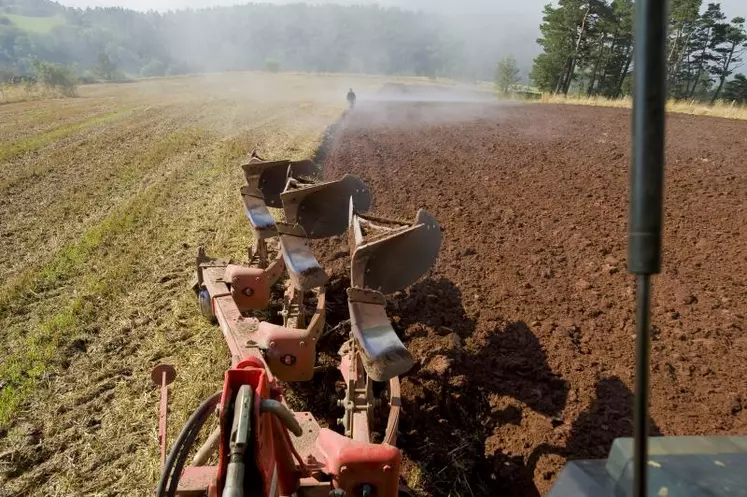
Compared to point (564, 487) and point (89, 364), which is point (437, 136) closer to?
point (89, 364)

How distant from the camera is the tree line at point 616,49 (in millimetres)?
37250

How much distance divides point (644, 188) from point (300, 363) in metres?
3.23

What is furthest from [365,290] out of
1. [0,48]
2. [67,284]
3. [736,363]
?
[0,48]

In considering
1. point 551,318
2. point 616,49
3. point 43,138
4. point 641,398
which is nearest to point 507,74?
point 616,49

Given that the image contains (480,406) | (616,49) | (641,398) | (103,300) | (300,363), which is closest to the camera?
(641,398)

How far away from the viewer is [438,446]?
12.3 ft

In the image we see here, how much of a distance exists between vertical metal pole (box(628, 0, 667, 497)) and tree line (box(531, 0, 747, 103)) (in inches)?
1578

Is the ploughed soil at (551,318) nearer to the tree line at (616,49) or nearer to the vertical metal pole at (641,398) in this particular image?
the vertical metal pole at (641,398)

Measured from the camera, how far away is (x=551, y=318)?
15.8ft

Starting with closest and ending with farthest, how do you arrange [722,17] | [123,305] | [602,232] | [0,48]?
[123,305]
[602,232]
[722,17]
[0,48]

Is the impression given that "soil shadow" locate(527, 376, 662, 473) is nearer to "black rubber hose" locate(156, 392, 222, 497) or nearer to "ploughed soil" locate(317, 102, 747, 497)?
"ploughed soil" locate(317, 102, 747, 497)

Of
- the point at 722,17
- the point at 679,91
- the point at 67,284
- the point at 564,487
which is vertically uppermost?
the point at 722,17

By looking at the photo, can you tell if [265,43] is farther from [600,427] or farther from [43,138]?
[600,427]

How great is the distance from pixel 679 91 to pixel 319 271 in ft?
165
